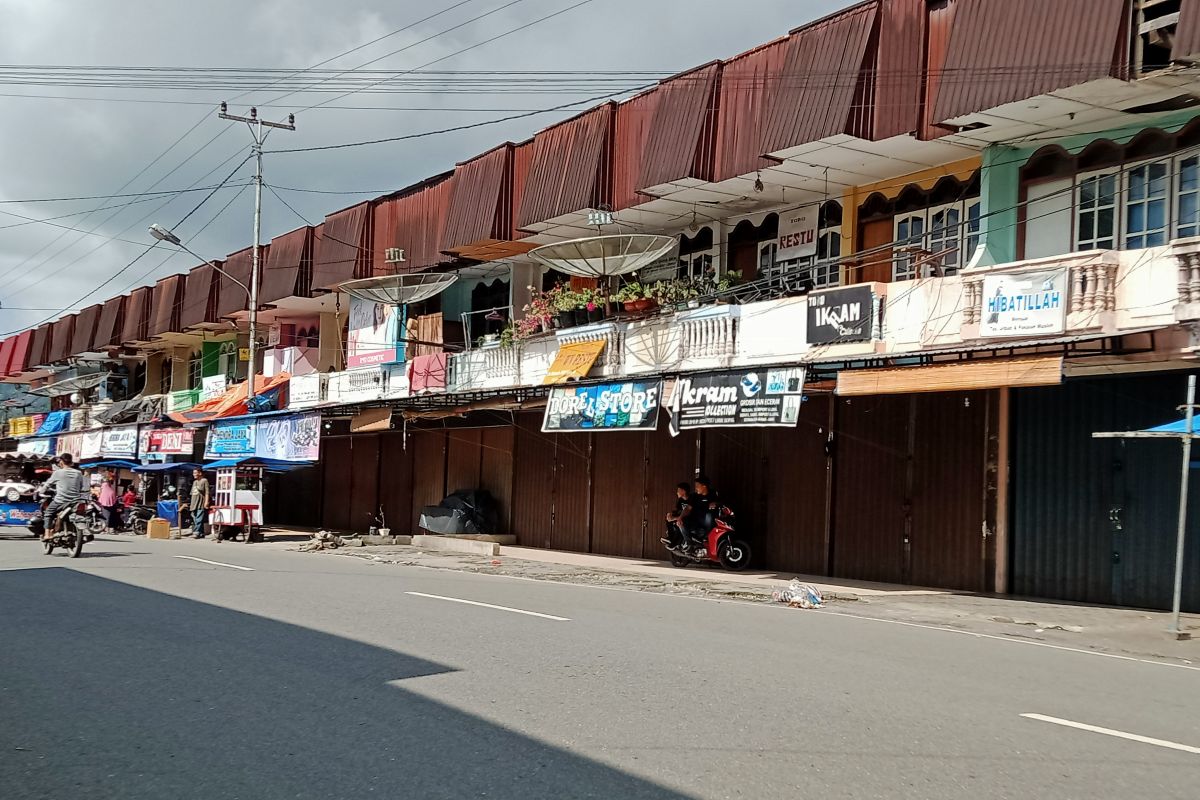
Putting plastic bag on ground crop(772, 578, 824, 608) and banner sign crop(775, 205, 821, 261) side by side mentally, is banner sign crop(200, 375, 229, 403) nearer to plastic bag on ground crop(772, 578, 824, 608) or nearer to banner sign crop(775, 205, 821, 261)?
banner sign crop(775, 205, 821, 261)

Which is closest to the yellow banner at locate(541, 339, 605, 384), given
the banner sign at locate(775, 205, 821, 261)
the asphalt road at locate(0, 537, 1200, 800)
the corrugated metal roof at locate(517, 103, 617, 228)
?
the corrugated metal roof at locate(517, 103, 617, 228)

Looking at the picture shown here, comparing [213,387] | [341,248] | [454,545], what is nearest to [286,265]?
[341,248]

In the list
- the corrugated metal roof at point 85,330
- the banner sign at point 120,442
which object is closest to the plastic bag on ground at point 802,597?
the banner sign at point 120,442

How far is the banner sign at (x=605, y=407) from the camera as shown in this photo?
19906mm

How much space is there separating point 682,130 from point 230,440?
19962mm

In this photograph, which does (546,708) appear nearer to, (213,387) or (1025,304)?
(1025,304)

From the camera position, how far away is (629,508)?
2447 centimetres

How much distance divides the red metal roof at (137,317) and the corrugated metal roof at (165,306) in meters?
0.71

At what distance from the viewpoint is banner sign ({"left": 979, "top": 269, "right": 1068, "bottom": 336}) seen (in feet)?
46.9

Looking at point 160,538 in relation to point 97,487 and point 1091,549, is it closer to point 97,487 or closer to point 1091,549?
point 97,487

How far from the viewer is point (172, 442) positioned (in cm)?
3809

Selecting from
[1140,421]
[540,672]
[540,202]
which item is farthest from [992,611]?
[540,202]

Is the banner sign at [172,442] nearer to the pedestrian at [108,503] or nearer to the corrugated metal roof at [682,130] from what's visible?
the pedestrian at [108,503]

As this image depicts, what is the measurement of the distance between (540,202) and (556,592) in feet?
35.4
